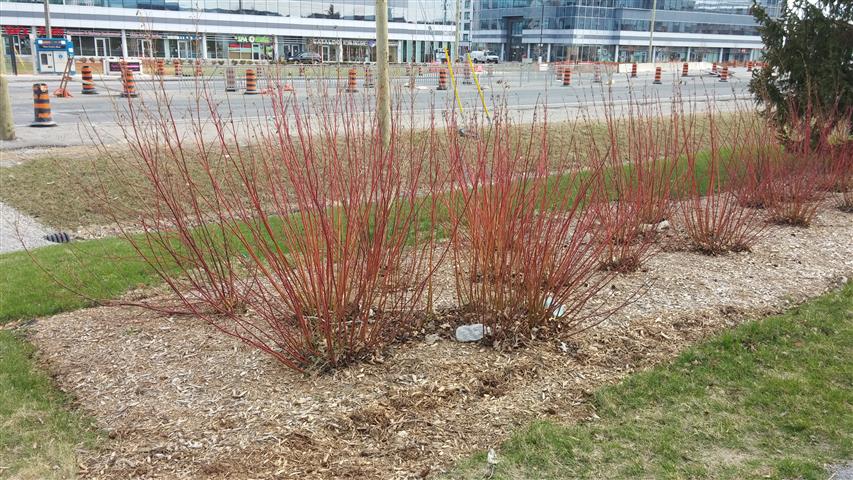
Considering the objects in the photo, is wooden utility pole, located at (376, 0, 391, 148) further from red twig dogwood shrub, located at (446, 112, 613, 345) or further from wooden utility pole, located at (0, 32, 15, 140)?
wooden utility pole, located at (0, 32, 15, 140)

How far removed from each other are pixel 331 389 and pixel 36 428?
167 cm

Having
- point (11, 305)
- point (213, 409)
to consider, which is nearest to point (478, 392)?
point (213, 409)

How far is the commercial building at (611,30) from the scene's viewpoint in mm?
86000

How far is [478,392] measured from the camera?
407cm

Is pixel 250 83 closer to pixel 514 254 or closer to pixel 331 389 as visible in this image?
pixel 514 254

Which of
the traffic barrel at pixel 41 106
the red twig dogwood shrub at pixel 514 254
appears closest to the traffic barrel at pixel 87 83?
the traffic barrel at pixel 41 106

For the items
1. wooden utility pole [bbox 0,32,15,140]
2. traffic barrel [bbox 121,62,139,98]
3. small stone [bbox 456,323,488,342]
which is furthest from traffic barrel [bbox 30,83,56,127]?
small stone [bbox 456,323,488,342]

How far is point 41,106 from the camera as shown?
15703 millimetres

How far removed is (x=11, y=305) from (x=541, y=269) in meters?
4.52

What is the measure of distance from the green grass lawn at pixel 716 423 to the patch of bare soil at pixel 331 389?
Answer: 192mm

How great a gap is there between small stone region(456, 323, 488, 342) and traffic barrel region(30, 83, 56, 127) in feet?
47.4

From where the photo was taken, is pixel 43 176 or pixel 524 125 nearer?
pixel 43 176

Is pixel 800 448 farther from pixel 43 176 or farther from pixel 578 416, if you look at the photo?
pixel 43 176

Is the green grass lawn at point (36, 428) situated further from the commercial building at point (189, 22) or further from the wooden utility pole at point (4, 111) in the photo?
the commercial building at point (189, 22)
